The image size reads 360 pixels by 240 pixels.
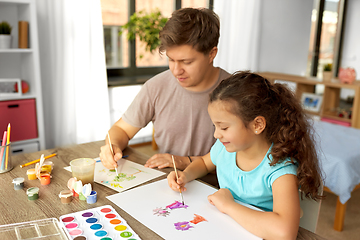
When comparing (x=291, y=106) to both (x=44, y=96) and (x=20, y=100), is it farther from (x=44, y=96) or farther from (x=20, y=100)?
(x=44, y=96)

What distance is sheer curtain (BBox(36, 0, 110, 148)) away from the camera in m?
2.67

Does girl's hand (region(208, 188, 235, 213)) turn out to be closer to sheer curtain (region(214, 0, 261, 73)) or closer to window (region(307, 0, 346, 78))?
sheer curtain (region(214, 0, 261, 73))

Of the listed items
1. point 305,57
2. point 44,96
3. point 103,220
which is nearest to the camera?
point 103,220

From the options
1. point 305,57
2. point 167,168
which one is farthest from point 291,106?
point 305,57

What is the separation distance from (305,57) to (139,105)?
4.07m

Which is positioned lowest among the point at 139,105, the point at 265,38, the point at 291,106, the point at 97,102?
the point at 97,102

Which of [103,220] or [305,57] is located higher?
[305,57]

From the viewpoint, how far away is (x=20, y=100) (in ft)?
7.70

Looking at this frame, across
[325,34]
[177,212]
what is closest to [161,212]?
[177,212]

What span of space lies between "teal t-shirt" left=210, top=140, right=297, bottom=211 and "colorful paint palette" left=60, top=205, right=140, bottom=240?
39 centimetres

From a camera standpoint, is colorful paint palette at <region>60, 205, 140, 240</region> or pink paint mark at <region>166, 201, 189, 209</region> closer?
colorful paint palette at <region>60, 205, 140, 240</region>

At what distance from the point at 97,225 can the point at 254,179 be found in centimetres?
48

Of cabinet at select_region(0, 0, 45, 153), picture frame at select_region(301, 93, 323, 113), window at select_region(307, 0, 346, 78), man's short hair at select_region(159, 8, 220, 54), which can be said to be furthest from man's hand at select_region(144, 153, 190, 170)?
window at select_region(307, 0, 346, 78)

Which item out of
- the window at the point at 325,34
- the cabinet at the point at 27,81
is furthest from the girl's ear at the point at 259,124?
the window at the point at 325,34
